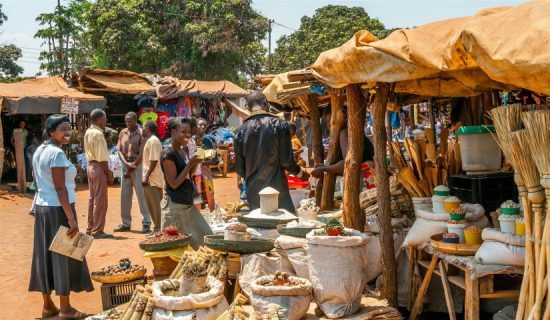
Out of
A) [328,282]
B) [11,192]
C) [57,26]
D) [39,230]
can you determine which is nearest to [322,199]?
[328,282]

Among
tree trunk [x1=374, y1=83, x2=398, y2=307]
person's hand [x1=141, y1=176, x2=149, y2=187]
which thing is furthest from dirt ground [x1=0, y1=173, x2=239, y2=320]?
tree trunk [x1=374, y1=83, x2=398, y2=307]

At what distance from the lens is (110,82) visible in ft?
56.1

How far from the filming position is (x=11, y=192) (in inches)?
578

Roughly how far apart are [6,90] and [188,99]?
578cm

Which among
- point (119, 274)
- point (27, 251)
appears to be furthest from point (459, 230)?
point (27, 251)

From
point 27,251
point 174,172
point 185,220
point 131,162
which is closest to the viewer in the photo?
point 174,172

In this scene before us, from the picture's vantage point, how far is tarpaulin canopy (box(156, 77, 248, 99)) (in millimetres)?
17781

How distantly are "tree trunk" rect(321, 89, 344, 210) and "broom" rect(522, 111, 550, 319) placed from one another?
320cm

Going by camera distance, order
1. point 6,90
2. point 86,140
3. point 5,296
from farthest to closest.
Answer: point 6,90
point 86,140
point 5,296

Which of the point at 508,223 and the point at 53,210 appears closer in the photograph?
the point at 508,223

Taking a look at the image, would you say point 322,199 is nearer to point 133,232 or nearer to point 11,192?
point 133,232

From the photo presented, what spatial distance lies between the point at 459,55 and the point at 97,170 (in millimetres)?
6797

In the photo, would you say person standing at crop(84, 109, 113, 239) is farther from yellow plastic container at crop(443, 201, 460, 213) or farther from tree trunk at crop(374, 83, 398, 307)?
yellow plastic container at crop(443, 201, 460, 213)

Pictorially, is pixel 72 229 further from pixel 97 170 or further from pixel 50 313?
pixel 97 170
